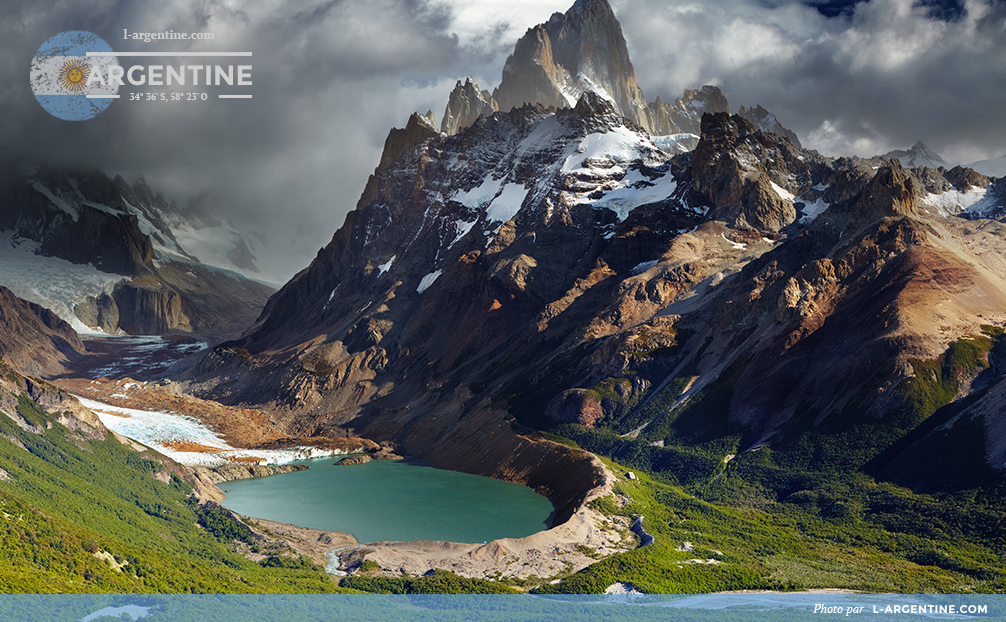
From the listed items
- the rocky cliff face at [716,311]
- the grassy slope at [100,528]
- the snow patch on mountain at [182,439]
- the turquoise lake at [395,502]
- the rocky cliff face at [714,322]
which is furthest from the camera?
the snow patch on mountain at [182,439]

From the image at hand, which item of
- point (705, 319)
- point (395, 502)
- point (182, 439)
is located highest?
point (705, 319)

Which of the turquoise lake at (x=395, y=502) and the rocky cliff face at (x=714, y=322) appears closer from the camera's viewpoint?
the turquoise lake at (x=395, y=502)

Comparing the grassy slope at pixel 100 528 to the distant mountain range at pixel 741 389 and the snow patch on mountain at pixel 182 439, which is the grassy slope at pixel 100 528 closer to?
the distant mountain range at pixel 741 389

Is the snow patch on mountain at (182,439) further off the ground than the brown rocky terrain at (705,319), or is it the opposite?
the brown rocky terrain at (705,319)

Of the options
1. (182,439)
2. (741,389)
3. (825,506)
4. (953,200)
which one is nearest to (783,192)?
(953,200)

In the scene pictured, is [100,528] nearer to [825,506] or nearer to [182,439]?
[825,506]

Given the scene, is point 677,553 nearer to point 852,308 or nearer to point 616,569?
point 616,569

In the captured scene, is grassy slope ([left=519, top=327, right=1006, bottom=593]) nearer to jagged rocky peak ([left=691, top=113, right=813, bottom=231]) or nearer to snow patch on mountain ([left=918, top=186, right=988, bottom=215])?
jagged rocky peak ([left=691, top=113, right=813, bottom=231])

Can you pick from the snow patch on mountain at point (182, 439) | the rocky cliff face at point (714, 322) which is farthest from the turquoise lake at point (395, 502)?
the snow patch on mountain at point (182, 439)

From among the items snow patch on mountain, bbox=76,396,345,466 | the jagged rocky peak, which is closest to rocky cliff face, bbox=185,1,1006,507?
the jagged rocky peak
